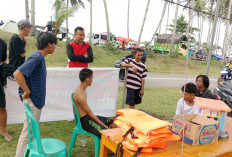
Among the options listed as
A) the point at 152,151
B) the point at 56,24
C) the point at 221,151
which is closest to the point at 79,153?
the point at 152,151

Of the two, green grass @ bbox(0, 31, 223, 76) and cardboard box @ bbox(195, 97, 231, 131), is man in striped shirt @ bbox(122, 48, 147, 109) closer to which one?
cardboard box @ bbox(195, 97, 231, 131)

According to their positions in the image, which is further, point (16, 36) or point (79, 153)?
point (16, 36)

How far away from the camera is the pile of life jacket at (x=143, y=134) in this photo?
1822 millimetres

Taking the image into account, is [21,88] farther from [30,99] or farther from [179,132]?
[179,132]

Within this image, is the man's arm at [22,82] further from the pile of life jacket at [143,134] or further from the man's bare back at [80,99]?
the pile of life jacket at [143,134]

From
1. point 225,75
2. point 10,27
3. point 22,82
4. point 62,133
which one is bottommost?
point 62,133

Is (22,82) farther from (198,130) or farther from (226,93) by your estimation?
(226,93)

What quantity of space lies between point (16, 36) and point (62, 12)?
11.0 meters

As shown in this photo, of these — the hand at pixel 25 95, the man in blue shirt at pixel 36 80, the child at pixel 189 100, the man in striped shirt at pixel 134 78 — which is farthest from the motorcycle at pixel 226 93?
the hand at pixel 25 95

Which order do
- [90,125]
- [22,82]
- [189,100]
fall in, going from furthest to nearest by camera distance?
[189,100] → [90,125] → [22,82]

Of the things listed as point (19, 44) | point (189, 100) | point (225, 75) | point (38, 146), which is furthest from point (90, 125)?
point (225, 75)

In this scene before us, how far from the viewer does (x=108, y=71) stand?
14.1 ft

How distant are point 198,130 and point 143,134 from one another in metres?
0.65

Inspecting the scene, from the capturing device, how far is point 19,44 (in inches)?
137
